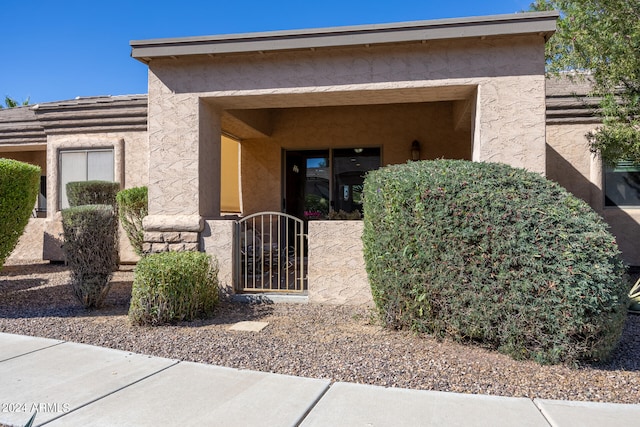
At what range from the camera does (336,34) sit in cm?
614

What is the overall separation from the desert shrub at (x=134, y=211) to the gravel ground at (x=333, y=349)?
243 cm

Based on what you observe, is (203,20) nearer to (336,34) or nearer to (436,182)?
(336,34)

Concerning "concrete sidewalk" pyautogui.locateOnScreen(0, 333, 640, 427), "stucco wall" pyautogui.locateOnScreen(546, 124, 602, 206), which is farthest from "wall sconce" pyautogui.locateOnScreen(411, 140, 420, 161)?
"concrete sidewalk" pyautogui.locateOnScreen(0, 333, 640, 427)

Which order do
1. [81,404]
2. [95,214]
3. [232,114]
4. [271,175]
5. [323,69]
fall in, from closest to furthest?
[81,404], [95,214], [323,69], [232,114], [271,175]

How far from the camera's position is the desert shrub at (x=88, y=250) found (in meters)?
5.93

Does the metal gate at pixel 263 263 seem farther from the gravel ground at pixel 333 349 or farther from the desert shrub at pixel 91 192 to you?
the desert shrub at pixel 91 192

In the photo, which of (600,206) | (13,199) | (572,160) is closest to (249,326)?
(13,199)

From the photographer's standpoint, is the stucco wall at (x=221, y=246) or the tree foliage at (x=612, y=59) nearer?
the tree foliage at (x=612, y=59)

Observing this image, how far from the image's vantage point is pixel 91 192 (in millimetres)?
9242

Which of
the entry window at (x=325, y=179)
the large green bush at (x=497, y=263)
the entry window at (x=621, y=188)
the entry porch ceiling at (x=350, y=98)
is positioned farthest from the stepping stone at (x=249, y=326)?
the entry window at (x=621, y=188)

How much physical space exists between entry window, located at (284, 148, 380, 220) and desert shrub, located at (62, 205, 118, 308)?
5150mm

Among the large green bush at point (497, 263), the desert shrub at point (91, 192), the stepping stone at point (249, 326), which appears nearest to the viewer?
the large green bush at point (497, 263)

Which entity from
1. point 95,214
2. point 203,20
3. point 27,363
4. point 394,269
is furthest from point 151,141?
point 203,20

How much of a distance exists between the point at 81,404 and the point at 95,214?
343 centimetres
